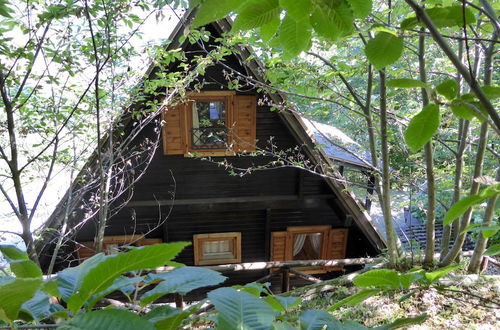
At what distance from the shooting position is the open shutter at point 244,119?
5980 mm

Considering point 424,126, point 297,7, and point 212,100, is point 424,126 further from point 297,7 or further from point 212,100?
point 212,100

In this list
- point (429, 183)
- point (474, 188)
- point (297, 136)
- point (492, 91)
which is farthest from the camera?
point (297, 136)

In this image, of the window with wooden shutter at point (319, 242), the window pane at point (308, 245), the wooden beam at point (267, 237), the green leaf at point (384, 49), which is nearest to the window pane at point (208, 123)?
the wooden beam at point (267, 237)

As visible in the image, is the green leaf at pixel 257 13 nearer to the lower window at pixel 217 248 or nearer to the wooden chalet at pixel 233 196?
the wooden chalet at pixel 233 196

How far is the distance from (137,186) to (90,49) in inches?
129

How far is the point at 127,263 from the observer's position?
458 mm

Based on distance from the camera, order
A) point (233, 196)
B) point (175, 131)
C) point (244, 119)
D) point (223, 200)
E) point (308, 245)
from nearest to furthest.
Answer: point (175, 131) → point (244, 119) → point (223, 200) → point (233, 196) → point (308, 245)

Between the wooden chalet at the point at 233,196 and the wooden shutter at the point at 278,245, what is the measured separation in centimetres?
2

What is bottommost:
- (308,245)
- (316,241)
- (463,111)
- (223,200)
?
(308,245)

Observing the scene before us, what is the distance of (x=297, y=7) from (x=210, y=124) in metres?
5.69

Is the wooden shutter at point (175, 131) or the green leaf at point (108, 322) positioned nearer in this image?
the green leaf at point (108, 322)

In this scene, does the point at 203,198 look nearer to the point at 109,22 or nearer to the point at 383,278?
the point at 109,22

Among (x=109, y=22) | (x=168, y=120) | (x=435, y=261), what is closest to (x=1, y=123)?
(x=109, y=22)

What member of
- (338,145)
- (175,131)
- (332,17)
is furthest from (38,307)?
(175,131)
